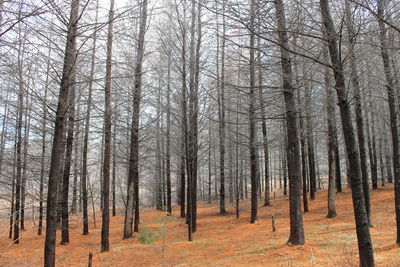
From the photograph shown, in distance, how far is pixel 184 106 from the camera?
10.9 metres

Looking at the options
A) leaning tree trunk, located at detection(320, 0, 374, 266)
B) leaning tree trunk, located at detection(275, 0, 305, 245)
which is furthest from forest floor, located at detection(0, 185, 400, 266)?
leaning tree trunk, located at detection(320, 0, 374, 266)

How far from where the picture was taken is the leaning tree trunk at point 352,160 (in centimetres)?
388

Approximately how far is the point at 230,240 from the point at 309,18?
812cm

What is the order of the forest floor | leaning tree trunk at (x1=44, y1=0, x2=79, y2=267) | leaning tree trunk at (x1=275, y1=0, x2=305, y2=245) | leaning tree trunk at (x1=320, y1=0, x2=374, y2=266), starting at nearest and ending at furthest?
leaning tree trunk at (x1=320, y1=0, x2=374, y2=266) < leaning tree trunk at (x1=44, y1=0, x2=79, y2=267) < the forest floor < leaning tree trunk at (x1=275, y1=0, x2=305, y2=245)

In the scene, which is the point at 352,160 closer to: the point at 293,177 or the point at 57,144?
the point at 293,177

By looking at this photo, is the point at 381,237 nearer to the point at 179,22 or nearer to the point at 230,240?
the point at 230,240

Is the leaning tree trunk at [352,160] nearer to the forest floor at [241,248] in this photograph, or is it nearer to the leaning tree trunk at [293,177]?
the forest floor at [241,248]

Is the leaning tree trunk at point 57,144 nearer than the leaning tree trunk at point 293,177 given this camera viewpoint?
Yes

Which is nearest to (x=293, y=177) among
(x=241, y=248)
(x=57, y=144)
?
(x=241, y=248)

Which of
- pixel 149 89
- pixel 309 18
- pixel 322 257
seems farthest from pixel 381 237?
pixel 149 89

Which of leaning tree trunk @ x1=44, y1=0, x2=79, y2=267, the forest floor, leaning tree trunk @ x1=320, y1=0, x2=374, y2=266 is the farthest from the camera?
the forest floor

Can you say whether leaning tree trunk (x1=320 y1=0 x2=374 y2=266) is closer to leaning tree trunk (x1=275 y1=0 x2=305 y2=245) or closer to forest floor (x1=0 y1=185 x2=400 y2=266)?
forest floor (x1=0 y1=185 x2=400 y2=266)

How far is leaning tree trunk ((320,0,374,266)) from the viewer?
388cm

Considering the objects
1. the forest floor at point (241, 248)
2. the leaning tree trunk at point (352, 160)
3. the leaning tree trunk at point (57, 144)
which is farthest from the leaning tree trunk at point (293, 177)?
the leaning tree trunk at point (57, 144)
